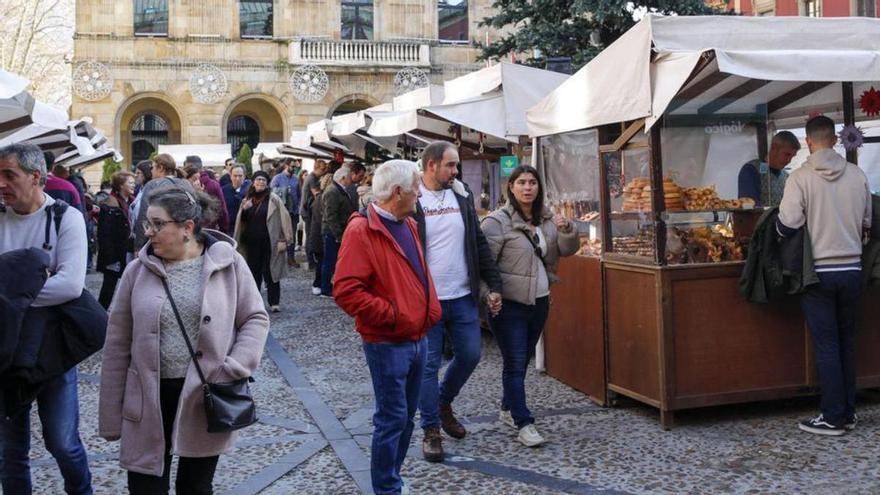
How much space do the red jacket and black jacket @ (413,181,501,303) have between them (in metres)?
0.94

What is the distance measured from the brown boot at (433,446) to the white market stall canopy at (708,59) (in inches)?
87.1

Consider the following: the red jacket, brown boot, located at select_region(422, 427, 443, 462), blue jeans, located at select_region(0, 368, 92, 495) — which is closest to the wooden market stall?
brown boot, located at select_region(422, 427, 443, 462)

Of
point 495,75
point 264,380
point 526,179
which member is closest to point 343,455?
point 526,179

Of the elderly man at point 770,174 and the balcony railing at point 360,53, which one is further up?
the balcony railing at point 360,53

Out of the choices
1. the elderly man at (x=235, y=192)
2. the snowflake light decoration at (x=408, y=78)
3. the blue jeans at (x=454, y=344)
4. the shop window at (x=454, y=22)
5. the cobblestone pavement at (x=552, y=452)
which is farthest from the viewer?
the shop window at (x=454, y=22)

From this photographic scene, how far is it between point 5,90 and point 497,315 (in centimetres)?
389

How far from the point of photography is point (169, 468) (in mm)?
3541

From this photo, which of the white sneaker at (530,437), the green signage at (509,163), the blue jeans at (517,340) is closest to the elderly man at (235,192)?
the green signage at (509,163)

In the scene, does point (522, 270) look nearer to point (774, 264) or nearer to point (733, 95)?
point (774, 264)

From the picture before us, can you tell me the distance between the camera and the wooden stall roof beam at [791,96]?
7023 millimetres

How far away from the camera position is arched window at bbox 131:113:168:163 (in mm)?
36250

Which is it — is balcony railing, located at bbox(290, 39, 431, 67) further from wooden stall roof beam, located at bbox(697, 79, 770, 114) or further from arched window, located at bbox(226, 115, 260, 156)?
wooden stall roof beam, located at bbox(697, 79, 770, 114)

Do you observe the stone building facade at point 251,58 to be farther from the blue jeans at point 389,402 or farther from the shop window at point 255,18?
the blue jeans at point 389,402

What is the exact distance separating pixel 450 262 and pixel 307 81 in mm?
29372
